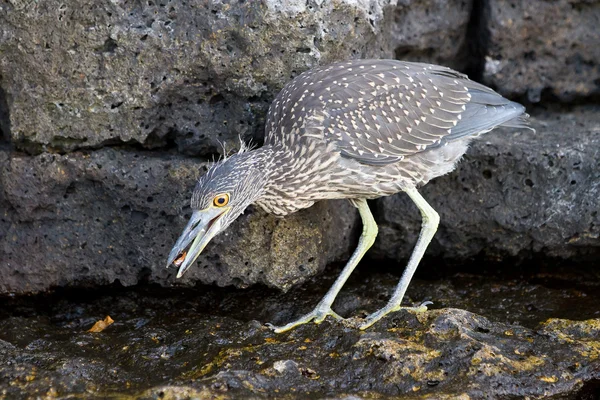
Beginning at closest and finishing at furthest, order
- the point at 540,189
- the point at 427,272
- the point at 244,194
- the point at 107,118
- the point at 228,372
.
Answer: the point at 228,372 → the point at 244,194 → the point at 107,118 → the point at 540,189 → the point at 427,272

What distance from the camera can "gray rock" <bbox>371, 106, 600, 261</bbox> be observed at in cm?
496

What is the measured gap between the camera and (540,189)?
502cm

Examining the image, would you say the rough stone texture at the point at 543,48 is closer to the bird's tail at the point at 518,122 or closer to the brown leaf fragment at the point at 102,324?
the bird's tail at the point at 518,122

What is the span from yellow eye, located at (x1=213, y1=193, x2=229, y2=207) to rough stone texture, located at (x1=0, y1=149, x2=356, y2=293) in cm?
59

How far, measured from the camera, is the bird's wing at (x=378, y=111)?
434 cm

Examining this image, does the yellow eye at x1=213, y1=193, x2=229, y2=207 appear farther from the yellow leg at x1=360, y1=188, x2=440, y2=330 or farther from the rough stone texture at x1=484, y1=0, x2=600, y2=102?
the rough stone texture at x1=484, y1=0, x2=600, y2=102

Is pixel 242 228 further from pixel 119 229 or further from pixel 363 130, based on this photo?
pixel 363 130

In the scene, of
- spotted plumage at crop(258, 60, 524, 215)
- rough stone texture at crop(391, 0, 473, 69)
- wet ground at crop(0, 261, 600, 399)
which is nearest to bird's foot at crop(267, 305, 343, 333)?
wet ground at crop(0, 261, 600, 399)

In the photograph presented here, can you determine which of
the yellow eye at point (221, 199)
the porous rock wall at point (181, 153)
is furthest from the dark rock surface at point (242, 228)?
the yellow eye at point (221, 199)

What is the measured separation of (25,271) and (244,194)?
159 centimetres

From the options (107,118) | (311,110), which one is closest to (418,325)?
(311,110)

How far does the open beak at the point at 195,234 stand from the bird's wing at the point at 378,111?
0.63 meters

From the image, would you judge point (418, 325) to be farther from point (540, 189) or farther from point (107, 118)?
point (107, 118)

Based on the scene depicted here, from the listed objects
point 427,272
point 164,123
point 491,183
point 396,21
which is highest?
point 396,21
